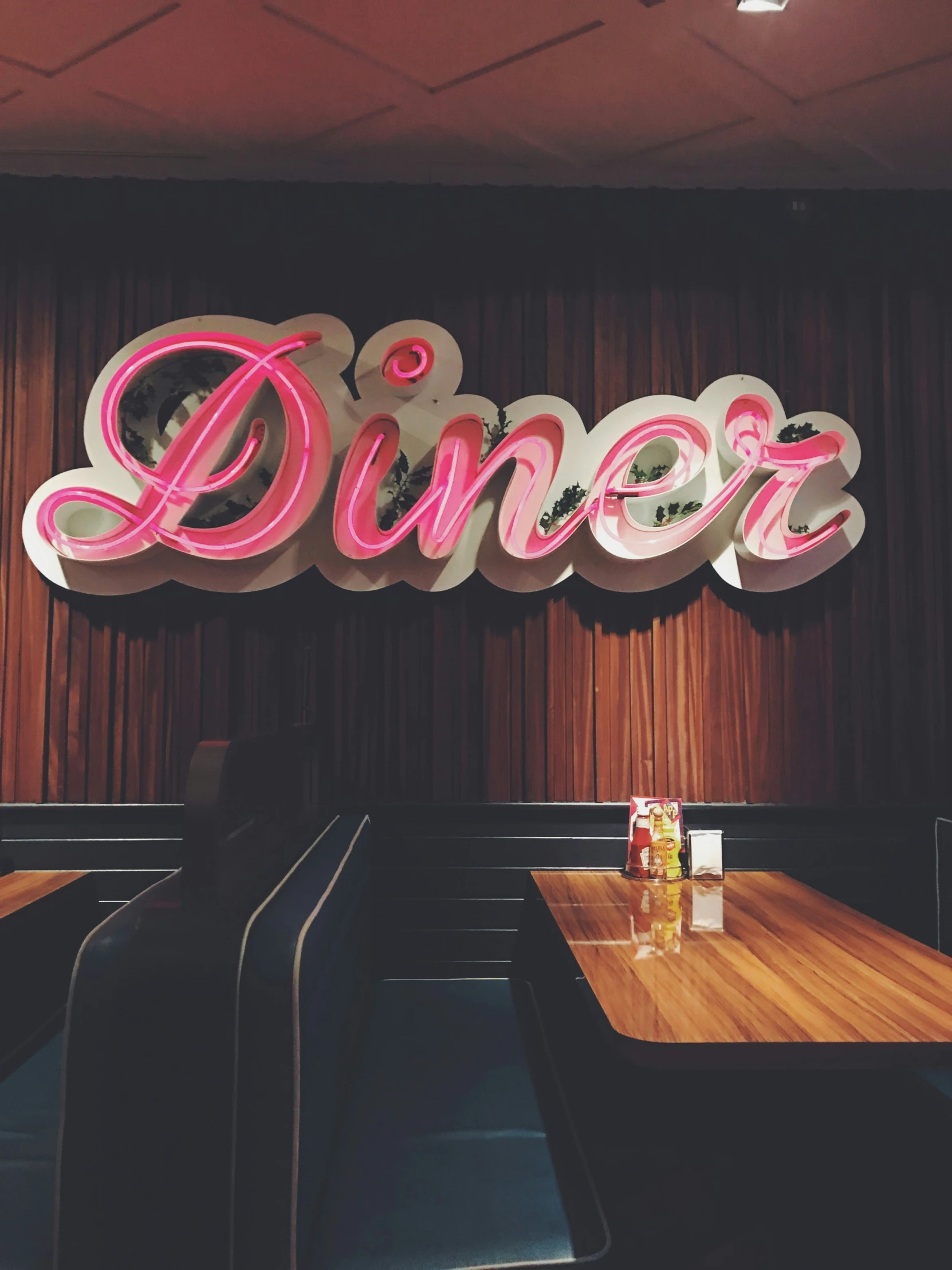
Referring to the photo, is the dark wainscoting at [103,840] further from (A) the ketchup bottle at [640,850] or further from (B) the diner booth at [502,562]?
(A) the ketchup bottle at [640,850]

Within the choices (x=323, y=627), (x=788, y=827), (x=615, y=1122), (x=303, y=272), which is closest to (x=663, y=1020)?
(x=615, y=1122)

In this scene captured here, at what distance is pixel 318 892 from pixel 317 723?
1220 mm

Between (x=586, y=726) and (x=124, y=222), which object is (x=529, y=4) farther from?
(x=586, y=726)

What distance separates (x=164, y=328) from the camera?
281cm

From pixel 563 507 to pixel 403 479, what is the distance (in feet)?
1.88

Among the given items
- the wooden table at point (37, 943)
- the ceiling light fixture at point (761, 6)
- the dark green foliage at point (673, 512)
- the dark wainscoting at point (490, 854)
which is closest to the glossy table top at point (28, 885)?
the wooden table at point (37, 943)

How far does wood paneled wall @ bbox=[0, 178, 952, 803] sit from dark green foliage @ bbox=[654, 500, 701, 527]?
23cm

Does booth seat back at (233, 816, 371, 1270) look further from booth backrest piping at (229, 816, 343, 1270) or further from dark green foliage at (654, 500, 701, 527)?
dark green foliage at (654, 500, 701, 527)

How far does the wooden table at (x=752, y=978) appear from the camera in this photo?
129cm

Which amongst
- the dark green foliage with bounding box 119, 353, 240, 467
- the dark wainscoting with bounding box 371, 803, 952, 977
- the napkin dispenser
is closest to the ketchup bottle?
the napkin dispenser

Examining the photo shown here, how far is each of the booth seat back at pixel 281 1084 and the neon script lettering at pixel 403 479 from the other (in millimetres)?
1534

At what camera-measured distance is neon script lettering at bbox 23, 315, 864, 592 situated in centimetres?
266

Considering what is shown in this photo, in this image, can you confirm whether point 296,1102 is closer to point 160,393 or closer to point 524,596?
point 524,596

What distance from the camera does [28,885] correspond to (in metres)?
2.42
